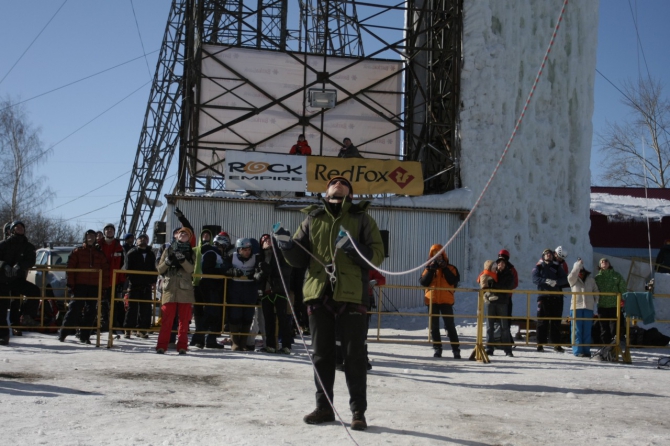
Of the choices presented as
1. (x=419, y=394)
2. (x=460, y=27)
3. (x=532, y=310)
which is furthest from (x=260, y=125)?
(x=419, y=394)

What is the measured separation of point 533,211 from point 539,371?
11554 millimetres

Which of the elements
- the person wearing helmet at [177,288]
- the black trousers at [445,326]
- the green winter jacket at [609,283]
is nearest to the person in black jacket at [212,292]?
the person wearing helmet at [177,288]

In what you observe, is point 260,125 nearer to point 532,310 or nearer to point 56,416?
point 532,310

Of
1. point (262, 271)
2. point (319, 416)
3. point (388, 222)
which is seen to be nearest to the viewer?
point (319, 416)

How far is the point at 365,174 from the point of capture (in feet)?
63.9

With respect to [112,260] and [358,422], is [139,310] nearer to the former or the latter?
[112,260]

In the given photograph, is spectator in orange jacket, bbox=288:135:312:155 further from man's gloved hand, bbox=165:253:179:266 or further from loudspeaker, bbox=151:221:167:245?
man's gloved hand, bbox=165:253:179:266

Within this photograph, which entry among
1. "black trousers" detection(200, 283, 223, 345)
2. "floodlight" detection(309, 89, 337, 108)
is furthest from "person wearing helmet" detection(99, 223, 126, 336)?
"floodlight" detection(309, 89, 337, 108)

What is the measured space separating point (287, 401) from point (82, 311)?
6146 mm

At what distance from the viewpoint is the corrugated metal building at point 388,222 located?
19.4 metres

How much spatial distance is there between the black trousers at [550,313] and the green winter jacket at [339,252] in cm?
766

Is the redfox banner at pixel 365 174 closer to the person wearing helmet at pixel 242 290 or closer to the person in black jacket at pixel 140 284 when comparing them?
the person in black jacket at pixel 140 284

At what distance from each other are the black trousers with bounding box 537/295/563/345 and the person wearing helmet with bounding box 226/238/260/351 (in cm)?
480

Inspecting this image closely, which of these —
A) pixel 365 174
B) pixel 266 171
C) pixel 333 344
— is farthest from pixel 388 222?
pixel 333 344
